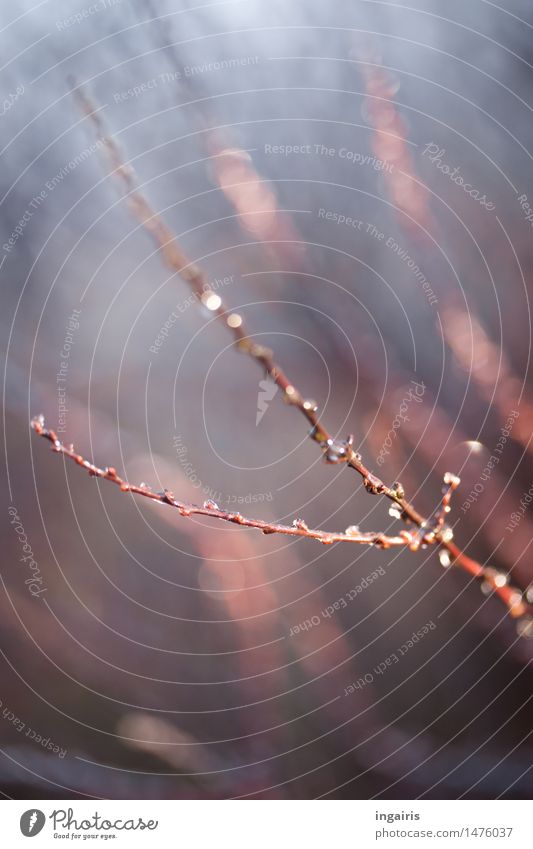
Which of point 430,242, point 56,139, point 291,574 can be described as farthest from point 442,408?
point 56,139

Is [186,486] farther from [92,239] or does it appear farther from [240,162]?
[240,162]
